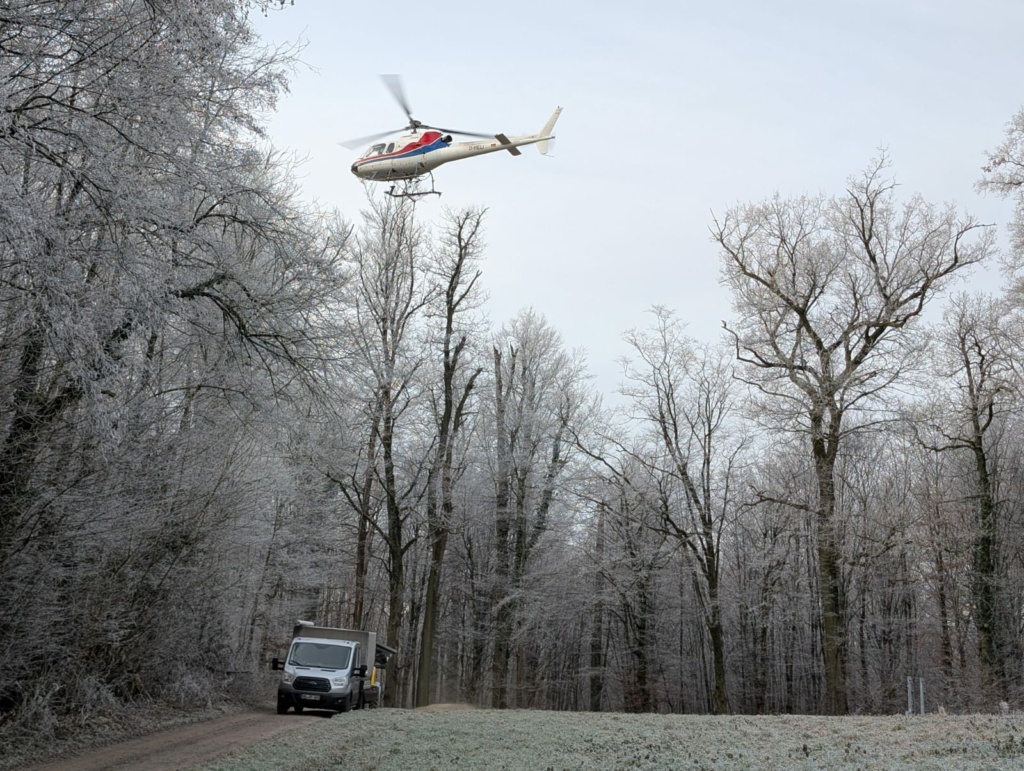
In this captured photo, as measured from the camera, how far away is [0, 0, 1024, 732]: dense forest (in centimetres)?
830

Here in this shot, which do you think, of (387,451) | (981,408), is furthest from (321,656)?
(981,408)

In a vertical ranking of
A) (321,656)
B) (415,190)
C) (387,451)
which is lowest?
(321,656)

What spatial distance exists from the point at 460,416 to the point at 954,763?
22.8 m

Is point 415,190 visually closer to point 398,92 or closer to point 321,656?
point 398,92

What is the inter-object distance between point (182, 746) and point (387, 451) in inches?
511

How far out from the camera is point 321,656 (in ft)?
71.7

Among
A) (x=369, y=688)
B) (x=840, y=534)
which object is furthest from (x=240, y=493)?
(x=840, y=534)

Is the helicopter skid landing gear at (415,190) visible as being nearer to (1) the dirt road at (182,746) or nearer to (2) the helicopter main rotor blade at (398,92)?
(2) the helicopter main rotor blade at (398,92)

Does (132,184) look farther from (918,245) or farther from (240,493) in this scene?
(918,245)

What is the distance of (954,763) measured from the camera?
22.7 ft

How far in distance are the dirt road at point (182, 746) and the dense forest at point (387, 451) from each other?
115cm

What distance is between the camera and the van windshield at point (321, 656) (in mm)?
21656

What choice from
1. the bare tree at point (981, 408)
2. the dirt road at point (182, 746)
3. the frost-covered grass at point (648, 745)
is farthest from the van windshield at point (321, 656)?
the bare tree at point (981, 408)

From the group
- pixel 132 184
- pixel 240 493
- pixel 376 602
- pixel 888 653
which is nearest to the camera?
pixel 132 184
